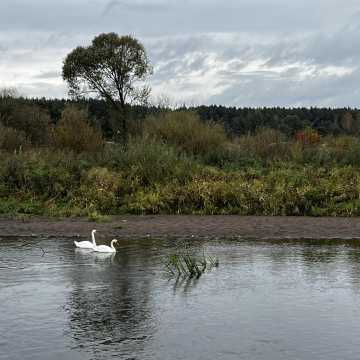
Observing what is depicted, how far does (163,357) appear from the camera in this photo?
9391 millimetres

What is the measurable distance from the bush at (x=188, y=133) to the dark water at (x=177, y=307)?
16.0m

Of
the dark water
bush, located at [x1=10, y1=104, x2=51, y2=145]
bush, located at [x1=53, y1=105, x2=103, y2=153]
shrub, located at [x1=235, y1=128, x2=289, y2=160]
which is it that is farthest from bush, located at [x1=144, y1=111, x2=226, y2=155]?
bush, located at [x1=10, y1=104, x2=51, y2=145]

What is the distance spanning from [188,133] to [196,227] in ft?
36.3

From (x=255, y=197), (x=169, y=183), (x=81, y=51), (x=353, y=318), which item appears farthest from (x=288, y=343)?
(x=81, y=51)

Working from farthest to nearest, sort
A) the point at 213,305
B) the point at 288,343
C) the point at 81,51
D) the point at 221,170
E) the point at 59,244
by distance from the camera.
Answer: the point at 81,51 → the point at 221,170 → the point at 59,244 → the point at 213,305 → the point at 288,343

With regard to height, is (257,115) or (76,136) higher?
(257,115)

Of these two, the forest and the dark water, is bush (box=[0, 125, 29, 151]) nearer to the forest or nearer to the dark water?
the forest

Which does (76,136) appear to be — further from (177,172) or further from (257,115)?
(257,115)

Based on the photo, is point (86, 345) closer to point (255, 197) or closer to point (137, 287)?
point (137, 287)

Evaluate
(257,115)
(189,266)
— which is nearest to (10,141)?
(189,266)

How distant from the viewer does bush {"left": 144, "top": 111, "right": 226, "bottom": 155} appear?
111 ft

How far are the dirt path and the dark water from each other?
421cm

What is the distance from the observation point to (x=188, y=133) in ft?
112

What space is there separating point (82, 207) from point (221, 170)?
637cm
